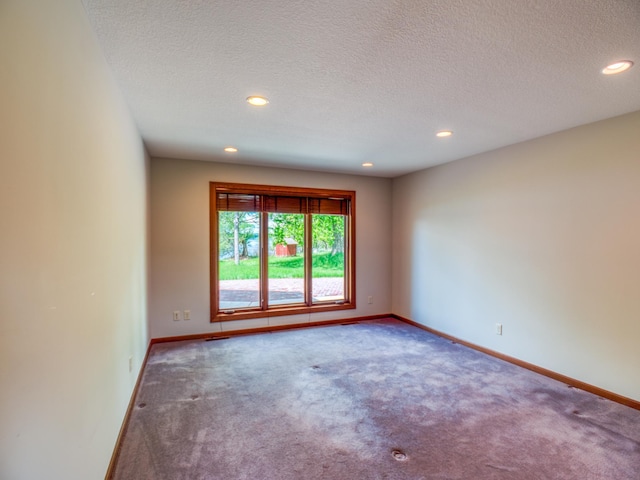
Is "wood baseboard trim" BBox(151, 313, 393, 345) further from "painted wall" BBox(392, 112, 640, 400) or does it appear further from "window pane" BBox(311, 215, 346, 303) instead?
"painted wall" BBox(392, 112, 640, 400)

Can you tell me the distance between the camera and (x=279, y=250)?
16.4 ft

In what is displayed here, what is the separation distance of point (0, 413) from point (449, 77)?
2542 millimetres

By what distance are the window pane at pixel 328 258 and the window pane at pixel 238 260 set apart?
0.92 m

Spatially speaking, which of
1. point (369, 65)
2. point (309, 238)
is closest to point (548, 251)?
point (369, 65)

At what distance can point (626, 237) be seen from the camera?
2742 millimetres

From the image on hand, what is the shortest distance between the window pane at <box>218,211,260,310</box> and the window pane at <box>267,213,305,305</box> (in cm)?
21

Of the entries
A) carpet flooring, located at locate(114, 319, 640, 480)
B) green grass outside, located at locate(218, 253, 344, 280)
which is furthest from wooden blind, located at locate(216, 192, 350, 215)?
carpet flooring, located at locate(114, 319, 640, 480)

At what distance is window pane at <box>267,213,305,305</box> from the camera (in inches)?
195

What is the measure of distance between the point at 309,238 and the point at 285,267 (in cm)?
58

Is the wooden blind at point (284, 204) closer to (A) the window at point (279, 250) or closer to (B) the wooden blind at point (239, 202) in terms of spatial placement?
(A) the window at point (279, 250)

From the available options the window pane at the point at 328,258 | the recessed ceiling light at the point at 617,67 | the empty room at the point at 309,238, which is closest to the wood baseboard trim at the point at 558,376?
the empty room at the point at 309,238

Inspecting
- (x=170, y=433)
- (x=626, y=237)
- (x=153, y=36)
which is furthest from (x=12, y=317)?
(x=626, y=237)

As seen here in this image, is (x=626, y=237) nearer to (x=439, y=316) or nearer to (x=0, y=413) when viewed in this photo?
(x=439, y=316)

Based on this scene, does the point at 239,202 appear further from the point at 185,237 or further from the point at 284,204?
the point at 185,237
